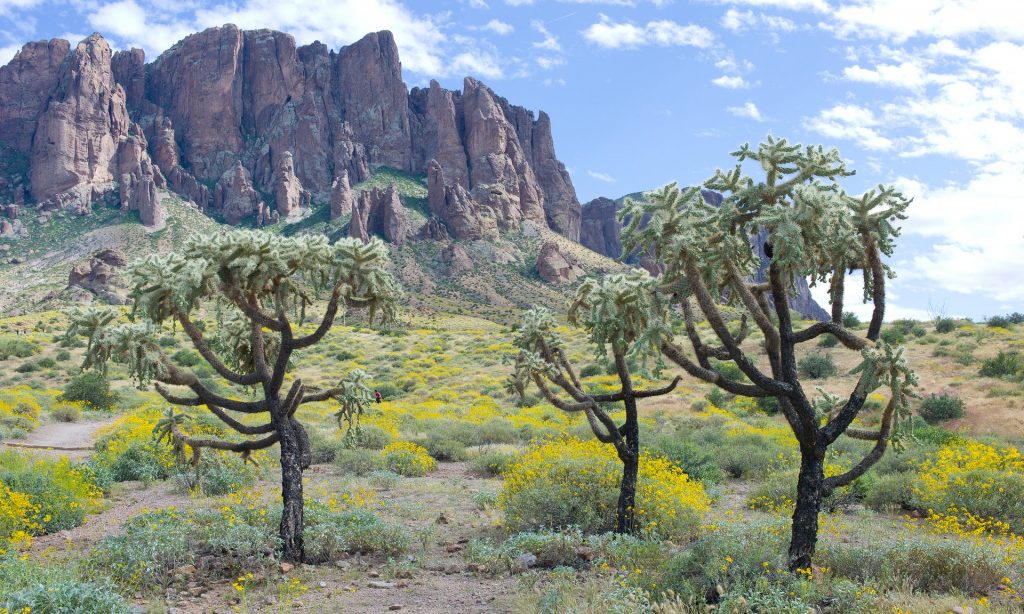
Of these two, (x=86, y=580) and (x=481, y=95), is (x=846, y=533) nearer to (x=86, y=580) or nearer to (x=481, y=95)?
(x=86, y=580)

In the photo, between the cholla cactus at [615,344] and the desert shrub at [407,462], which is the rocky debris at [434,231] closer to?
the desert shrub at [407,462]

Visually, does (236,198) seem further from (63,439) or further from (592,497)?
(592,497)

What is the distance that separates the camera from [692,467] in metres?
14.6

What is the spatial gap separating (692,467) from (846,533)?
5004mm

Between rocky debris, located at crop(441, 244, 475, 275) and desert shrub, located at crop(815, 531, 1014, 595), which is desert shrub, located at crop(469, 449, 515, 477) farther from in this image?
rocky debris, located at crop(441, 244, 475, 275)

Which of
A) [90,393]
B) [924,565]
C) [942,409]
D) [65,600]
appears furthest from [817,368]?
[90,393]

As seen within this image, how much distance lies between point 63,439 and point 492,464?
1436 cm

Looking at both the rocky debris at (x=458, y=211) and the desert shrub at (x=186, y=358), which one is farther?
the rocky debris at (x=458, y=211)

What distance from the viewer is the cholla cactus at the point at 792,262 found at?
254 inches

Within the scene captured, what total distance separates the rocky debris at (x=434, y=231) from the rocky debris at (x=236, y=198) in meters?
46.7

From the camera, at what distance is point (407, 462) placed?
15.9 metres

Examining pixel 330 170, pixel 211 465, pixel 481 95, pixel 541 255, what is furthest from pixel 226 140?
pixel 211 465

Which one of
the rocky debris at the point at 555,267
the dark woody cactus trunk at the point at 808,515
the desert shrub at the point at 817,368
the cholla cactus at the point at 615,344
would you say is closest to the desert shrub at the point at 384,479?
the cholla cactus at the point at 615,344

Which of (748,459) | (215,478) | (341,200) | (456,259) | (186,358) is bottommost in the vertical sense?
(215,478)
